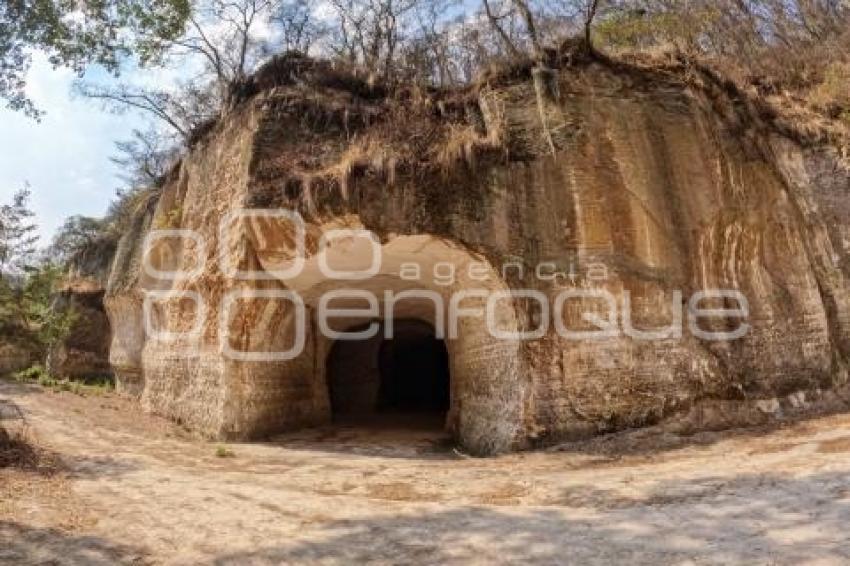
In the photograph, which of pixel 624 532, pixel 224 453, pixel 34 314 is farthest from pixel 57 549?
pixel 34 314

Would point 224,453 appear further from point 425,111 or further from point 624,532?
point 425,111

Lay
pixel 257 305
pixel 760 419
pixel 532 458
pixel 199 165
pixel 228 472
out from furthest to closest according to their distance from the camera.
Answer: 1. pixel 199 165
2. pixel 257 305
3. pixel 760 419
4. pixel 532 458
5. pixel 228 472

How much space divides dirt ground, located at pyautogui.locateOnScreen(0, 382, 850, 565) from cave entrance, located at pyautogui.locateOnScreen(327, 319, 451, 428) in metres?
5.85

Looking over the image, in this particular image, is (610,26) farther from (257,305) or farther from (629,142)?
(257,305)

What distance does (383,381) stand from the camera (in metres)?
16.5

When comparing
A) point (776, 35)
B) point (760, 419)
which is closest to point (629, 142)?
point (760, 419)

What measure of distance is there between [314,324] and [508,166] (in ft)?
15.5

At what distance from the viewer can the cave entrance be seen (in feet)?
48.2

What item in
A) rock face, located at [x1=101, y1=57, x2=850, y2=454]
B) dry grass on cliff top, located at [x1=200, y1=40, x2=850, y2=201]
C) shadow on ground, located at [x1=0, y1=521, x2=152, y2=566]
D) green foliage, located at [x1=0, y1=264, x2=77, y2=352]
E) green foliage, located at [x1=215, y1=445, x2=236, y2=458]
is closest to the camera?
shadow on ground, located at [x1=0, y1=521, x2=152, y2=566]

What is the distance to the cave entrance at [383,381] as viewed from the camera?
14.7 metres

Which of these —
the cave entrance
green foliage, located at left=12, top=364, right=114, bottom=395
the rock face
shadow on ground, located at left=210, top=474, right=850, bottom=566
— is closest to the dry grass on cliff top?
the rock face

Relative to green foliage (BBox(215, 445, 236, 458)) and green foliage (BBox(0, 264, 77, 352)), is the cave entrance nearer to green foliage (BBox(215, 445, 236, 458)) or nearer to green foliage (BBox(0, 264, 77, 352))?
green foliage (BBox(215, 445, 236, 458))

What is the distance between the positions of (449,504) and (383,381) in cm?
1095

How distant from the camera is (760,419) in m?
9.03
